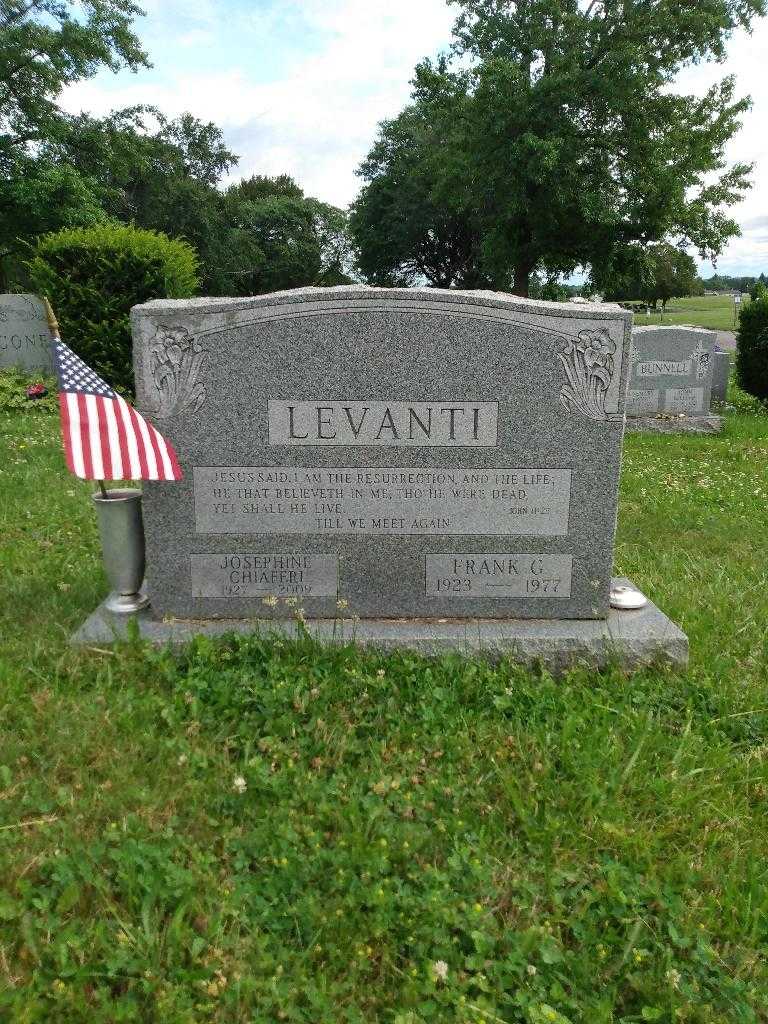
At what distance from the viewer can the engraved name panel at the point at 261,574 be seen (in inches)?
133

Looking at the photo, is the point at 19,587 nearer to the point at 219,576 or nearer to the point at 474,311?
the point at 219,576

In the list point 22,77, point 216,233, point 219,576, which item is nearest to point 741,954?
point 219,576

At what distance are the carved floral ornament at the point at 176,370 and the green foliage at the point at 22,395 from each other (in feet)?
25.9

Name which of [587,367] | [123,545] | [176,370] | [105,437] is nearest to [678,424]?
[587,367]

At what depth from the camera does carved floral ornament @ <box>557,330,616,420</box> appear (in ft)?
10.5

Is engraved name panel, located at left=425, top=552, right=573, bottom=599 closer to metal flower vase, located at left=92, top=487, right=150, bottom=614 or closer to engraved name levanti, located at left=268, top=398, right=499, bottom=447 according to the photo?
engraved name levanti, located at left=268, top=398, right=499, bottom=447

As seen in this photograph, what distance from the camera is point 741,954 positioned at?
6.34 feet

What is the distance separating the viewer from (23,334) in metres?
12.1

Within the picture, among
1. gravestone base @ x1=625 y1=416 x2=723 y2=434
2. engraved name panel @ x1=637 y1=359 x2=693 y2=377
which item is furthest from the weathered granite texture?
engraved name panel @ x1=637 y1=359 x2=693 y2=377

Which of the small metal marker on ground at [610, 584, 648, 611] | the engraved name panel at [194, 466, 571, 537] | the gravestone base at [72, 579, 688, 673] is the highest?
the engraved name panel at [194, 466, 571, 537]

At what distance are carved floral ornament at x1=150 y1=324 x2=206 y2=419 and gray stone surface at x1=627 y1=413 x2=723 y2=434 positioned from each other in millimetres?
8690

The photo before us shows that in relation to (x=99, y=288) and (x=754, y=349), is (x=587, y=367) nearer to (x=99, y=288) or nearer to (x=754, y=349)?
(x=99, y=288)

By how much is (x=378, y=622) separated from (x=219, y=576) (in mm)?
764

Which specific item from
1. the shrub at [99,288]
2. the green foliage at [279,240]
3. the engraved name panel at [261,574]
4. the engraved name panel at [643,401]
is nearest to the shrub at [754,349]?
the engraved name panel at [643,401]
